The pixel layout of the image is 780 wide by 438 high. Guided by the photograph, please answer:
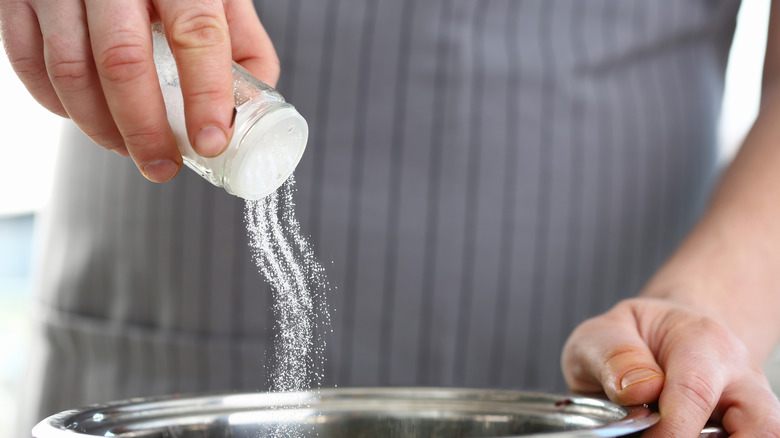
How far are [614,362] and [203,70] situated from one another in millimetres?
328

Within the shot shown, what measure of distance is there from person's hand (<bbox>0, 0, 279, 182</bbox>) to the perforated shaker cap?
24 mm

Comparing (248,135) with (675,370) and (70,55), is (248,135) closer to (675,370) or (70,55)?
(70,55)

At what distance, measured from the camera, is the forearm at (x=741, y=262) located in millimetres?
689

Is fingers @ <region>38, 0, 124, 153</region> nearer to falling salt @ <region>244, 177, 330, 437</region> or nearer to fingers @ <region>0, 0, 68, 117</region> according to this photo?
fingers @ <region>0, 0, 68, 117</region>

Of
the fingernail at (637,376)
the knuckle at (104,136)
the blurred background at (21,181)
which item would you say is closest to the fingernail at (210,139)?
the knuckle at (104,136)

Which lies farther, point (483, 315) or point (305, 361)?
point (483, 315)

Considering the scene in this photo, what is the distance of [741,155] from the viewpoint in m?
0.79

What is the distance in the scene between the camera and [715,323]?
539 mm

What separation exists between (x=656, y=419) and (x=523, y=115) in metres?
0.46

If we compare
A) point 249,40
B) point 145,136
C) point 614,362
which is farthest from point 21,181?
point 614,362

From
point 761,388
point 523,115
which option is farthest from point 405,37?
point 761,388

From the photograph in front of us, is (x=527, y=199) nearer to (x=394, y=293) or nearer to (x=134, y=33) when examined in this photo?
(x=394, y=293)

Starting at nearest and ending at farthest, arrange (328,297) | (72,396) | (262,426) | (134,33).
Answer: (134,33) < (262,426) < (328,297) < (72,396)

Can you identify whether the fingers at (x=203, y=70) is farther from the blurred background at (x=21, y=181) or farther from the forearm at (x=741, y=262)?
the blurred background at (x=21, y=181)
